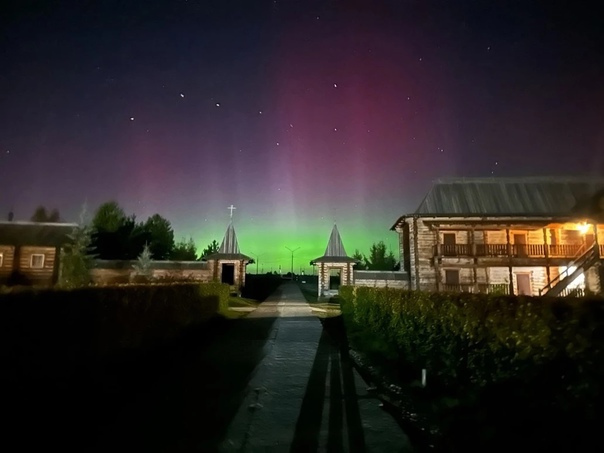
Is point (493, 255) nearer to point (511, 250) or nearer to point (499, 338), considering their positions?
point (511, 250)

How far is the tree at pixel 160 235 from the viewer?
63306 millimetres

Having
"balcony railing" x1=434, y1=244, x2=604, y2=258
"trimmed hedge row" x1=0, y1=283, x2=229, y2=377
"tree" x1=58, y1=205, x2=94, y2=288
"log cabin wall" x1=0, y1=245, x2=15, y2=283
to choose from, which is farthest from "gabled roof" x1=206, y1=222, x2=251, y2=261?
"trimmed hedge row" x1=0, y1=283, x2=229, y2=377

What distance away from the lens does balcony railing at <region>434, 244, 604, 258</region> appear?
29.1m

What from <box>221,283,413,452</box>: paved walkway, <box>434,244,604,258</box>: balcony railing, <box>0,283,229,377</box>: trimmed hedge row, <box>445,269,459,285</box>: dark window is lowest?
<box>221,283,413,452</box>: paved walkway

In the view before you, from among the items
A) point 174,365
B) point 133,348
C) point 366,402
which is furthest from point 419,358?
point 133,348

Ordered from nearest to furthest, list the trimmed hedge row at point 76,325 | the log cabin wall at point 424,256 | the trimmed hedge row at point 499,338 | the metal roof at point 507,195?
the trimmed hedge row at point 499,338 → the trimmed hedge row at point 76,325 → the log cabin wall at point 424,256 → the metal roof at point 507,195

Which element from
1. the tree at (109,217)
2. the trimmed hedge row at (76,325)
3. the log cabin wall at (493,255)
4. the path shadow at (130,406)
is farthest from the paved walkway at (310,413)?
the tree at (109,217)

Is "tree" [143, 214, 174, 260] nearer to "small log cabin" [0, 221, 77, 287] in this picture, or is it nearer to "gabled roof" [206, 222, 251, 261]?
"small log cabin" [0, 221, 77, 287]

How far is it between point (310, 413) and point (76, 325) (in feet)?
14.6

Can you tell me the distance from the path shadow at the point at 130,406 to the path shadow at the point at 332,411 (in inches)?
44.2

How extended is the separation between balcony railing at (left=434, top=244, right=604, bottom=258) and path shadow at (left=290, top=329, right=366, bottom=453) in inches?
902

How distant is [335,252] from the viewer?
125 ft

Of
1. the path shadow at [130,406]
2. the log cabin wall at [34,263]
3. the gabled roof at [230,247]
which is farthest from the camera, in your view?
the log cabin wall at [34,263]

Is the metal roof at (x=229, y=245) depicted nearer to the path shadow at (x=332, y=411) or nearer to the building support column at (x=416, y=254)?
the building support column at (x=416, y=254)
